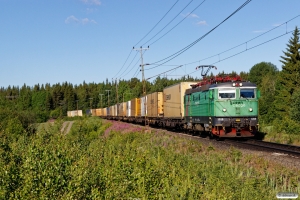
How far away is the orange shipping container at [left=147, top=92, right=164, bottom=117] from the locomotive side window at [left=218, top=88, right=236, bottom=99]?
1732 centimetres

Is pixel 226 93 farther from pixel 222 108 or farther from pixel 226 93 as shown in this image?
pixel 222 108

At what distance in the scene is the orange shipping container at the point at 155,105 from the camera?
4166 cm

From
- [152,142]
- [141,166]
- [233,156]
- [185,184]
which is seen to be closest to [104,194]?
[185,184]

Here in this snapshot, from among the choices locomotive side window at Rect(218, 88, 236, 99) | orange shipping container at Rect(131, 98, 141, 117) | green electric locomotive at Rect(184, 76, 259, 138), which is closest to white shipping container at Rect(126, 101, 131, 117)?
orange shipping container at Rect(131, 98, 141, 117)

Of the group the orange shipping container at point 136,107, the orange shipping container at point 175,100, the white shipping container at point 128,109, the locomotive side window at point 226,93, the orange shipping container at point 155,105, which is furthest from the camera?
the white shipping container at point 128,109

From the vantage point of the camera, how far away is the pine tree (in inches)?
2719

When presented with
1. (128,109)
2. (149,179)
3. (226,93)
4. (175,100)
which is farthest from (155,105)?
(149,179)

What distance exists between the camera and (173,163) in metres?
14.8

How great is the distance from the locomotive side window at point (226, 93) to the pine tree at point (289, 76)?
48.5 metres

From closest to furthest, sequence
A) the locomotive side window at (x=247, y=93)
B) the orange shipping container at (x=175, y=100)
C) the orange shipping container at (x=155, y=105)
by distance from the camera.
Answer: the locomotive side window at (x=247, y=93) < the orange shipping container at (x=175, y=100) < the orange shipping container at (x=155, y=105)

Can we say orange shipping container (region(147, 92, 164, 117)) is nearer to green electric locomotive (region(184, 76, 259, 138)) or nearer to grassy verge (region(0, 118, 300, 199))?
green electric locomotive (region(184, 76, 259, 138))

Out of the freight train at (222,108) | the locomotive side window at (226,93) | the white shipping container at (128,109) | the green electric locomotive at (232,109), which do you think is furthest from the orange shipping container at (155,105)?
the white shipping container at (128,109)

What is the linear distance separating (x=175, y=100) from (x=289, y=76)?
138 feet

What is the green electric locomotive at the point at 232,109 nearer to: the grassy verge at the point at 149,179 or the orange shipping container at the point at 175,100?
the orange shipping container at the point at 175,100
